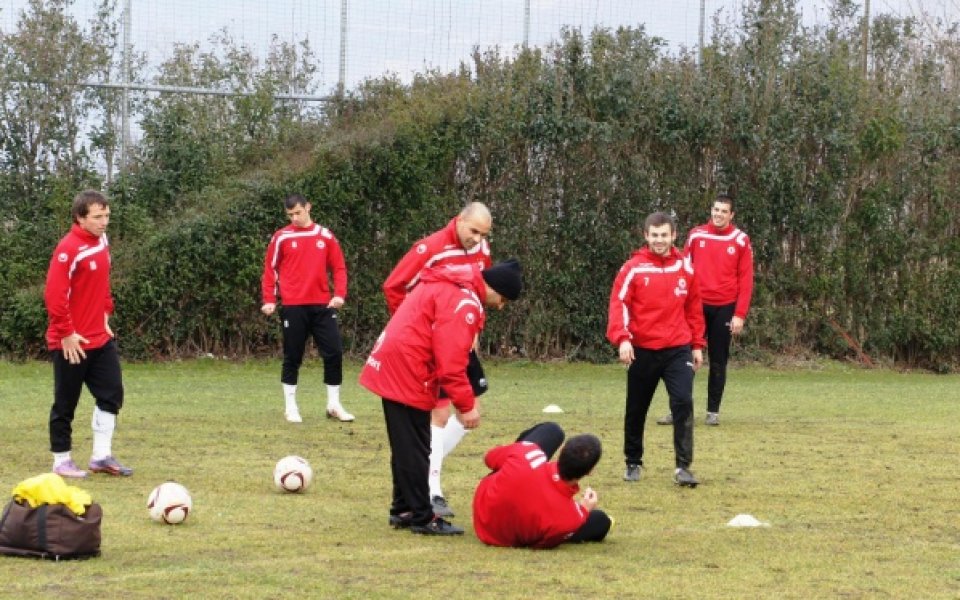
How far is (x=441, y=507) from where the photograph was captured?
9109 millimetres

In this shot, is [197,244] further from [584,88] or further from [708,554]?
[708,554]

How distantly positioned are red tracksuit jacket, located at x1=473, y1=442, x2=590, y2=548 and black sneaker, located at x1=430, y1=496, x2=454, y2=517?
88 centimetres

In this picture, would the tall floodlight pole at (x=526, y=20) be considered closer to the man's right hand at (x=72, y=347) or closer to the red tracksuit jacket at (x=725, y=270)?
the red tracksuit jacket at (x=725, y=270)

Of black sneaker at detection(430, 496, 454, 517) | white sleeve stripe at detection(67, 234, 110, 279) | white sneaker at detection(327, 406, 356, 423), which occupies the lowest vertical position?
white sneaker at detection(327, 406, 356, 423)

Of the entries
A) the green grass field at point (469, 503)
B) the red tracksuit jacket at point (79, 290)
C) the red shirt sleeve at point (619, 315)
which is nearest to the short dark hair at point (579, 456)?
the green grass field at point (469, 503)

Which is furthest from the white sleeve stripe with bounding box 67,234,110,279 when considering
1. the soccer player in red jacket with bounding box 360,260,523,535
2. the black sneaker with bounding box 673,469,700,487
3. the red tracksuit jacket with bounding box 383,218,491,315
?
the black sneaker with bounding box 673,469,700,487

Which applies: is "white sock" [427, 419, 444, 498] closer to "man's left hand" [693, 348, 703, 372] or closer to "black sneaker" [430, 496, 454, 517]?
"black sneaker" [430, 496, 454, 517]

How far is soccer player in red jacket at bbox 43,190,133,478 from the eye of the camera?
1047 cm

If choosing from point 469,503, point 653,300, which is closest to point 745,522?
point 469,503

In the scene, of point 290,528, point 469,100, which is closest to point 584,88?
point 469,100

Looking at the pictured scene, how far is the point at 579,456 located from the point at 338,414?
703 centimetres

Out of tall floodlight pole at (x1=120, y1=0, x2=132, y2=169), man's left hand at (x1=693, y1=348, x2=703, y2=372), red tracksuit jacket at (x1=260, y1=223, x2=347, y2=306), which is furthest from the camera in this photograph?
tall floodlight pole at (x1=120, y1=0, x2=132, y2=169)

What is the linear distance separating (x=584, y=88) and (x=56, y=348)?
13340 millimetres

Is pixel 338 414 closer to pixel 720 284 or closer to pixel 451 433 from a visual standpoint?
pixel 720 284
